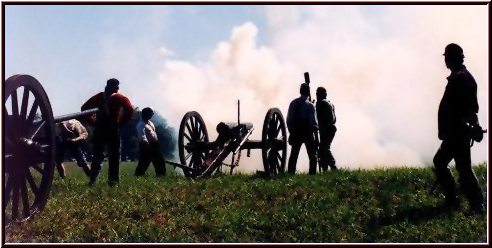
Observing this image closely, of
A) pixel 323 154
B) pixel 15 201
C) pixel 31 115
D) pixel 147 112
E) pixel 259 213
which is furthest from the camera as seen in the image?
pixel 323 154

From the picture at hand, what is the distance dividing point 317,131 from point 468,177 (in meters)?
4.51

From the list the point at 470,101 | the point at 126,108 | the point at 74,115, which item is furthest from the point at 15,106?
the point at 470,101

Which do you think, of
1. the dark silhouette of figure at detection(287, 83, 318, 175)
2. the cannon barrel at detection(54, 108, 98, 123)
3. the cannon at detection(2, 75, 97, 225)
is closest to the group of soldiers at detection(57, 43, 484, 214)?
the dark silhouette of figure at detection(287, 83, 318, 175)

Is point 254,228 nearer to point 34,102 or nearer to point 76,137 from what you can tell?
point 34,102

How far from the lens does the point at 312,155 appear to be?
13.5 meters

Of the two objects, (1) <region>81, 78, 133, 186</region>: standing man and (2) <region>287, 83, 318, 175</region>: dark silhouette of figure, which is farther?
(2) <region>287, 83, 318, 175</region>: dark silhouette of figure

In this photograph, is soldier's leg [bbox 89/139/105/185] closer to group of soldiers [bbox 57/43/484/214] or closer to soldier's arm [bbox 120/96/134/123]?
group of soldiers [bbox 57/43/484/214]

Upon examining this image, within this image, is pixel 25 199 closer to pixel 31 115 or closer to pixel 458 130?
pixel 31 115

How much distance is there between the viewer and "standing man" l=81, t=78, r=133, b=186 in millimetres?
11172

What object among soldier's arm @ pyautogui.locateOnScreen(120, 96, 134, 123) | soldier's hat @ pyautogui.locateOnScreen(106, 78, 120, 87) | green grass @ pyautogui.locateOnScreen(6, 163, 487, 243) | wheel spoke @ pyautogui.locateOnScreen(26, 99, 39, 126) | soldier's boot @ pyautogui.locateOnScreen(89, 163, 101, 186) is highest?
soldier's hat @ pyautogui.locateOnScreen(106, 78, 120, 87)

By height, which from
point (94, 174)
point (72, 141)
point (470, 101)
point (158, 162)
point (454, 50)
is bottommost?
point (94, 174)

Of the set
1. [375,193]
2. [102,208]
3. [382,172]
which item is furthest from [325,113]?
[102,208]

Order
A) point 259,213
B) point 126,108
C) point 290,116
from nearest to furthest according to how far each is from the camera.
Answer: point 259,213
point 126,108
point 290,116

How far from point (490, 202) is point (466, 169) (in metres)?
0.67
